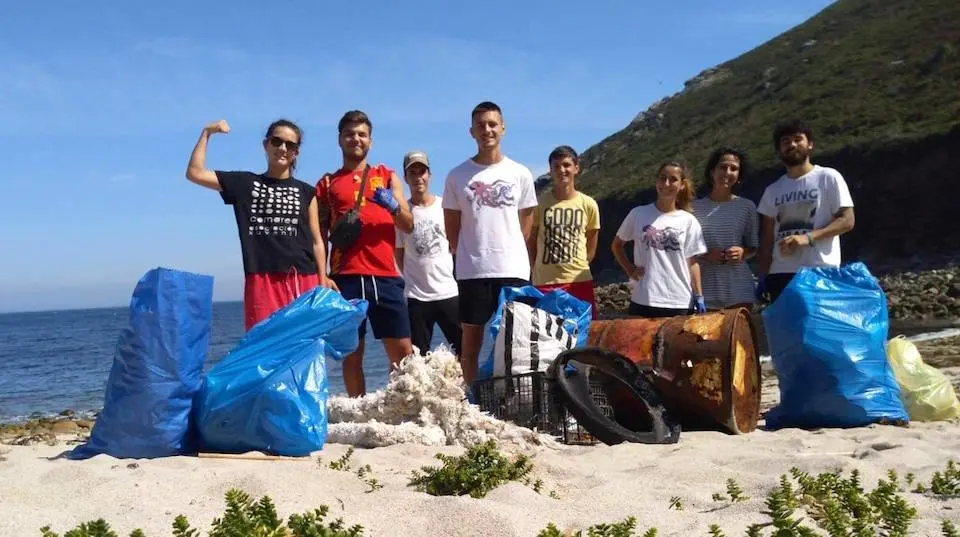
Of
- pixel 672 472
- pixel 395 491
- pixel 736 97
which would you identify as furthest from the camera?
pixel 736 97

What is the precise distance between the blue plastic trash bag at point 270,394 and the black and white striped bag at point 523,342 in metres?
1.06

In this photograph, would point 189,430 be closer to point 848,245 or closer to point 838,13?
point 848,245

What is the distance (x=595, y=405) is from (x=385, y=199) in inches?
60.9

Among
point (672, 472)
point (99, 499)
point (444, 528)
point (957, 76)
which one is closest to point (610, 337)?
point (672, 472)

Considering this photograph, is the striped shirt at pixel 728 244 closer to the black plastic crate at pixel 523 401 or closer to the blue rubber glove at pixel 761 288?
the blue rubber glove at pixel 761 288

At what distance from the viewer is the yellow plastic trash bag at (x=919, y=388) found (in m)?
4.70

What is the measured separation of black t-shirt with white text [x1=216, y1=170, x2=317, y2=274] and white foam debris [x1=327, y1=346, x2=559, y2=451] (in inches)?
30.8

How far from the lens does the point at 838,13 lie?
62.4 metres

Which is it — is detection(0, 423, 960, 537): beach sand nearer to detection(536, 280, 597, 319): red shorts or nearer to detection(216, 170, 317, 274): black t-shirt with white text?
detection(216, 170, 317, 274): black t-shirt with white text

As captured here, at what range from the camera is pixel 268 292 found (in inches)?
159

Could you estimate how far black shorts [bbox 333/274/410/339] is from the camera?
4.48m

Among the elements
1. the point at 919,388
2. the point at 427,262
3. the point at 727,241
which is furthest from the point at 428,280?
the point at 919,388

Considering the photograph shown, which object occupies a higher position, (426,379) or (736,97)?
(736,97)

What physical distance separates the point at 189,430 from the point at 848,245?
100ft
